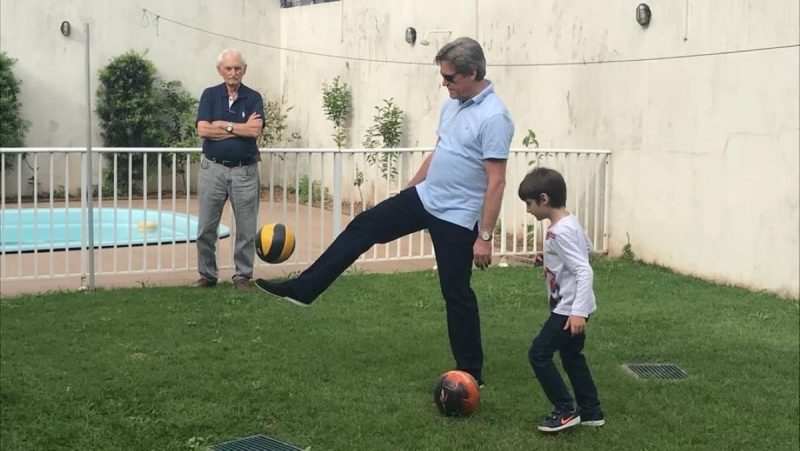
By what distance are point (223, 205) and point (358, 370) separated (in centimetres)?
268

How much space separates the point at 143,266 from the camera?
784 centimetres

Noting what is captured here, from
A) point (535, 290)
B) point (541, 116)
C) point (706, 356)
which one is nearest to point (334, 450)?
point (706, 356)

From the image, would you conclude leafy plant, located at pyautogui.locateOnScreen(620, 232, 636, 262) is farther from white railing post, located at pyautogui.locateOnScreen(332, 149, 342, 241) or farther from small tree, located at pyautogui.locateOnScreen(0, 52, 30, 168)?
small tree, located at pyautogui.locateOnScreen(0, 52, 30, 168)

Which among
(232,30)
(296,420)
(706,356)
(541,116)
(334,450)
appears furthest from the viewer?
(232,30)

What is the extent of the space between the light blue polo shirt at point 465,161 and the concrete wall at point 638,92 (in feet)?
13.1

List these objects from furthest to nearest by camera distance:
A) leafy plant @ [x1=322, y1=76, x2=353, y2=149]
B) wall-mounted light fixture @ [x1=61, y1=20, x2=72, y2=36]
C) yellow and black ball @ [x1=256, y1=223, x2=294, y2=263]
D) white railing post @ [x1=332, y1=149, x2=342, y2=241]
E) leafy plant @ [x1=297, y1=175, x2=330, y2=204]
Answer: wall-mounted light fixture @ [x1=61, y1=20, x2=72, y2=36], leafy plant @ [x1=322, y1=76, x2=353, y2=149], leafy plant @ [x1=297, y1=175, x2=330, y2=204], white railing post @ [x1=332, y1=149, x2=342, y2=241], yellow and black ball @ [x1=256, y1=223, x2=294, y2=263]

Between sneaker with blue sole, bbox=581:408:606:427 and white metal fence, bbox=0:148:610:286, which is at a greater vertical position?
white metal fence, bbox=0:148:610:286

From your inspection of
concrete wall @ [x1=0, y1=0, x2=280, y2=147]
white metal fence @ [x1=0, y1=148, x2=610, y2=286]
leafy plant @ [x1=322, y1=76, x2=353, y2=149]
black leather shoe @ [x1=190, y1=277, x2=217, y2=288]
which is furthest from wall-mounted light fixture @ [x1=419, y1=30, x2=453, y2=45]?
black leather shoe @ [x1=190, y1=277, x2=217, y2=288]

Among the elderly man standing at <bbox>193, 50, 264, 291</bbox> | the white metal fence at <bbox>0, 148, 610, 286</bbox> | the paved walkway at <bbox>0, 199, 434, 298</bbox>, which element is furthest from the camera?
the white metal fence at <bbox>0, 148, 610, 286</bbox>

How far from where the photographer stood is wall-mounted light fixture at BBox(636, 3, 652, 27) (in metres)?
8.61

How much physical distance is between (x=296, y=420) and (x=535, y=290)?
12.1 ft

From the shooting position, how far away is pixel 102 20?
1463cm

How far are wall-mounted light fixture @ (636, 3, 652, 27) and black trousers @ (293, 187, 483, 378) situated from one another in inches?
198

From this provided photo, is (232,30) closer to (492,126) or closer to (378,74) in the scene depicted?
(378,74)
